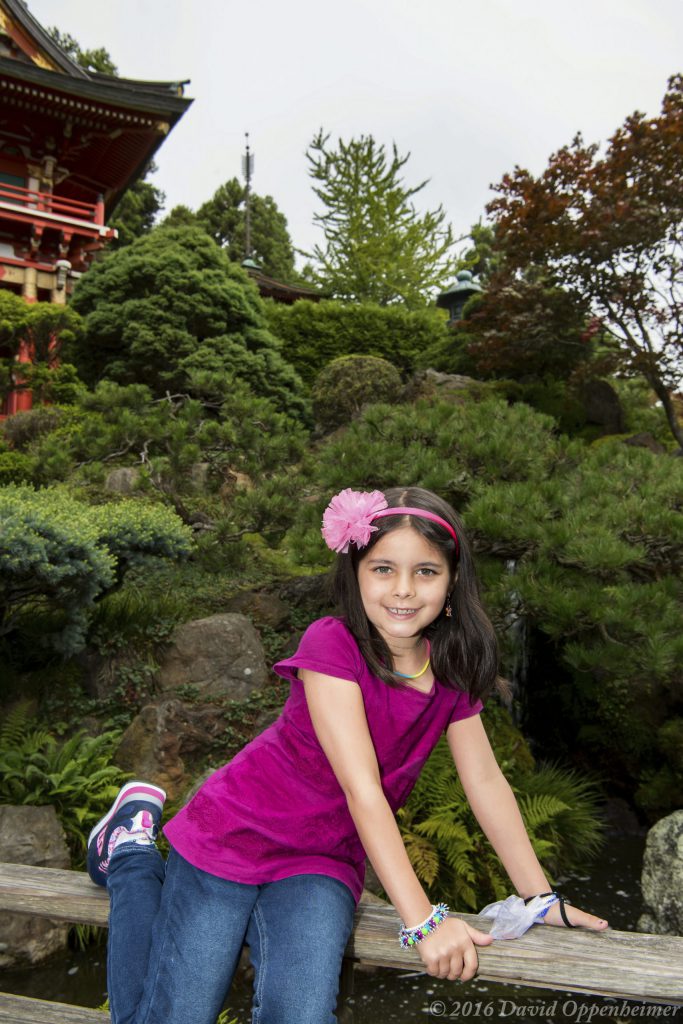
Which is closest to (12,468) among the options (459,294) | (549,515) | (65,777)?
(65,777)

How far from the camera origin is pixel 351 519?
71.1 inches

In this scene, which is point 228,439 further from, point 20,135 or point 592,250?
point 20,135

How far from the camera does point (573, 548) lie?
12.1 ft

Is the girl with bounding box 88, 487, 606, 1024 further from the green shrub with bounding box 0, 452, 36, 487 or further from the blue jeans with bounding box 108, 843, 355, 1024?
the green shrub with bounding box 0, 452, 36, 487

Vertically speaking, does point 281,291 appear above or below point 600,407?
above

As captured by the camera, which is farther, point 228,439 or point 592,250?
point 592,250

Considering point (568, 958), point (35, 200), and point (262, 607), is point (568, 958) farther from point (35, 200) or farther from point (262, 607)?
point (35, 200)

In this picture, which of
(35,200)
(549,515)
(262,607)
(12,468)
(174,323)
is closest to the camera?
(549,515)

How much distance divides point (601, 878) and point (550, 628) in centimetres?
231

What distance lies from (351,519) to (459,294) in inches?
651

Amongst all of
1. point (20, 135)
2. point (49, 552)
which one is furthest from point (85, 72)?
point (49, 552)

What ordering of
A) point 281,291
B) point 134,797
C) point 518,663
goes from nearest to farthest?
point 134,797
point 518,663
point 281,291

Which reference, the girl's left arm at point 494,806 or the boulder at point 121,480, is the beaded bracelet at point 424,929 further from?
the boulder at point 121,480

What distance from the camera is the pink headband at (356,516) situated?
180 cm
